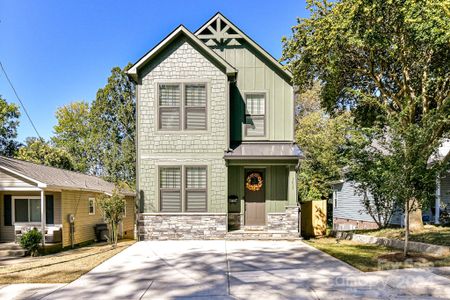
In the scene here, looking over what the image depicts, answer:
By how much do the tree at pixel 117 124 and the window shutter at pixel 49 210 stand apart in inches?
490

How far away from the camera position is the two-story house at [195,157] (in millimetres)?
12305

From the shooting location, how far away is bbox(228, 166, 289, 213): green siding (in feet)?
42.9

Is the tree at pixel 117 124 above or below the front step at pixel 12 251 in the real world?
above

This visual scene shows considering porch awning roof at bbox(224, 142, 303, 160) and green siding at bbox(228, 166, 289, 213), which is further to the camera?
green siding at bbox(228, 166, 289, 213)

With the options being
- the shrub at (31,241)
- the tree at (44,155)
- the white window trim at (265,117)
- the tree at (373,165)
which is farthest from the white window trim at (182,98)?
the tree at (44,155)

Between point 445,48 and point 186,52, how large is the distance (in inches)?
380

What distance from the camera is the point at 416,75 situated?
512 inches

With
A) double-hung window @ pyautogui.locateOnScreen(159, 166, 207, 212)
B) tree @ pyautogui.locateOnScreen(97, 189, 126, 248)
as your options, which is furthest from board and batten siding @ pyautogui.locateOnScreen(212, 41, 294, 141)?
tree @ pyautogui.locateOnScreen(97, 189, 126, 248)

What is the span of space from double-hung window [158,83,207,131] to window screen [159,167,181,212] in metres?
1.74

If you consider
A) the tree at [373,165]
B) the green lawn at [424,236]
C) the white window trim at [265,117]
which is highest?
the white window trim at [265,117]

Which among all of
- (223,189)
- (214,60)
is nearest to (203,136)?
(223,189)

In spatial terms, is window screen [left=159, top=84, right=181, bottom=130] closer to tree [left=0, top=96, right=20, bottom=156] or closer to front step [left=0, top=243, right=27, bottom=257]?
front step [left=0, top=243, right=27, bottom=257]

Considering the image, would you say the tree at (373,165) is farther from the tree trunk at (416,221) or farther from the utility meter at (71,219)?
the utility meter at (71,219)

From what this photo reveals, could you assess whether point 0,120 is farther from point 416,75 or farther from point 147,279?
point 416,75
